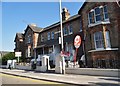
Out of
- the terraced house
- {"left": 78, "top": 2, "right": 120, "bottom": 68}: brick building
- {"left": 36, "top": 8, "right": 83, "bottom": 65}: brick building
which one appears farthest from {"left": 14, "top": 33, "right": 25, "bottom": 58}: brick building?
{"left": 78, "top": 2, "right": 120, "bottom": 68}: brick building

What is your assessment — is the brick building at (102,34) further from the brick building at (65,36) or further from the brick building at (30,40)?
the brick building at (30,40)

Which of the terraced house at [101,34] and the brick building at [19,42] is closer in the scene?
the terraced house at [101,34]

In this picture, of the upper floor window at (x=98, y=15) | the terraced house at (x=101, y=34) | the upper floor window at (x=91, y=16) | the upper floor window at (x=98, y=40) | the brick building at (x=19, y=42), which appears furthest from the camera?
the brick building at (x=19, y=42)

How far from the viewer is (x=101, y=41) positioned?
79.2 feet

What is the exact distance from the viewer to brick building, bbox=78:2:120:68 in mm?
22875

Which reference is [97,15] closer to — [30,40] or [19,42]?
[30,40]

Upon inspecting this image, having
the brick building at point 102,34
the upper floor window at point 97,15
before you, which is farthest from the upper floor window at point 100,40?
the upper floor window at point 97,15

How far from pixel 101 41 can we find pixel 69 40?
8818 millimetres

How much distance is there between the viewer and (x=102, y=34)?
23812 millimetres

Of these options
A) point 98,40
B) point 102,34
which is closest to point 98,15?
point 102,34

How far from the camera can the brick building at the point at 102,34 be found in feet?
75.0

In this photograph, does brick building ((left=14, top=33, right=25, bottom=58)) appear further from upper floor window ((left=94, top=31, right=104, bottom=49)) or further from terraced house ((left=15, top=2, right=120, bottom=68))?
upper floor window ((left=94, top=31, right=104, bottom=49))

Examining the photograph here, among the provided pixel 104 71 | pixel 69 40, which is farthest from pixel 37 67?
pixel 104 71

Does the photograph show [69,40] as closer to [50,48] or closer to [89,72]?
[50,48]
